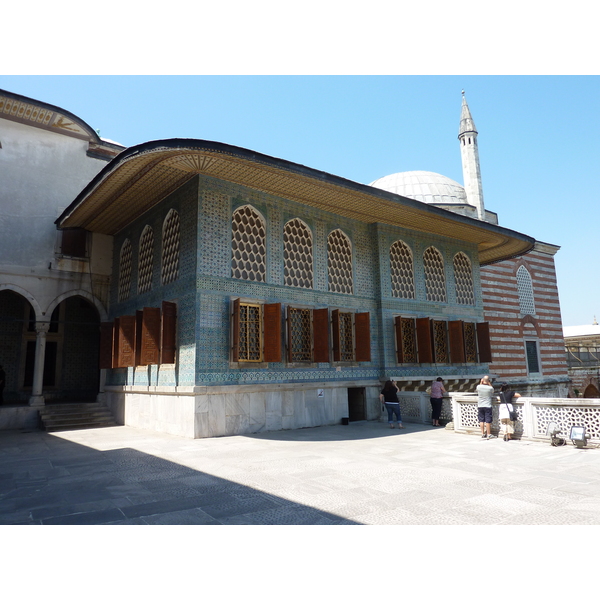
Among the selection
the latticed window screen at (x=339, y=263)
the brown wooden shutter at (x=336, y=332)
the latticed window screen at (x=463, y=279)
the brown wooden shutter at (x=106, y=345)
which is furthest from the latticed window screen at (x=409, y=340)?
the brown wooden shutter at (x=106, y=345)

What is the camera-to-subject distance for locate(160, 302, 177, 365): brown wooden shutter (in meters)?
8.84

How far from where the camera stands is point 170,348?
29.3 feet

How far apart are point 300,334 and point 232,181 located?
11.5 ft

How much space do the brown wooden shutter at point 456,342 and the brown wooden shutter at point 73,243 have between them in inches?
397

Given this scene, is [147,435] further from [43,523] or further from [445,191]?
[445,191]

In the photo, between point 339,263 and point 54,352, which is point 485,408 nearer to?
point 339,263

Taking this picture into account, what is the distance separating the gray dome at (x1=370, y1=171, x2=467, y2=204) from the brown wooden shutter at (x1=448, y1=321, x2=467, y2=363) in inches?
373

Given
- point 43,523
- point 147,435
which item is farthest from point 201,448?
point 43,523

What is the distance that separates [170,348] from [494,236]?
9.69 metres

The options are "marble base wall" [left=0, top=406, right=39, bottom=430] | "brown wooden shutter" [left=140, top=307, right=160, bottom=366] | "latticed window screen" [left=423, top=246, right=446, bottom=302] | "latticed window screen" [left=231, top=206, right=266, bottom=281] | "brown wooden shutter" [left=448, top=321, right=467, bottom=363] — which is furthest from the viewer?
"latticed window screen" [left=423, top=246, right=446, bottom=302]

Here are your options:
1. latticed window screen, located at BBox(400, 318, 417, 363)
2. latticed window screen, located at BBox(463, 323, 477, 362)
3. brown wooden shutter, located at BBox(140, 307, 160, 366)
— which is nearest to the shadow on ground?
brown wooden shutter, located at BBox(140, 307, 160, 366)

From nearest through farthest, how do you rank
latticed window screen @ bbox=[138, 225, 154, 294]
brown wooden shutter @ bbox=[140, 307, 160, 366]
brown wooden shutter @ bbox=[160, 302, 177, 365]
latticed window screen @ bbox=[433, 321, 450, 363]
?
brown wooden shutter @ bbox=[160, 302, 177, 365] < brown wooden shutter @ bbox=[140, 307, 160, 366] < latticed window screen @ bbox=[138, 225, 154, 294] < latticed window screen @ bbox=[433, 321, 450, 363]

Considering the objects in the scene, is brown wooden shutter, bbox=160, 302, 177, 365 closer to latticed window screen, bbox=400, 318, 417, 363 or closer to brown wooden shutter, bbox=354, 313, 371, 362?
brown wooden shutter, bbox=354, 313, 371, 362

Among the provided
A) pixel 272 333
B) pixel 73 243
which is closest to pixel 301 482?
pixel 272 333
